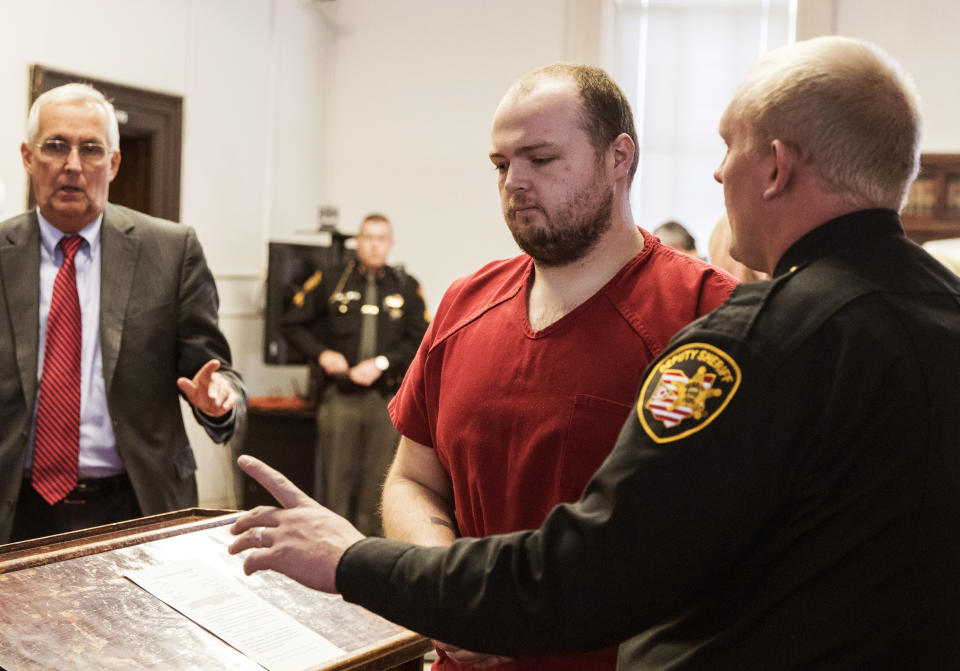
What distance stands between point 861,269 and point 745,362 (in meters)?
0.17

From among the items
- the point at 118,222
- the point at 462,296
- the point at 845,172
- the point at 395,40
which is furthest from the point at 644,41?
the point at 845,172

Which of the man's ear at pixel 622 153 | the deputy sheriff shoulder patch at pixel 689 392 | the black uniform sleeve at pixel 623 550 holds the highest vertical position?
the man's ear at pixel 622 153

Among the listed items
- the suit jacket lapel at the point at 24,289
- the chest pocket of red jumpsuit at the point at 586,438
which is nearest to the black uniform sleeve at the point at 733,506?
the chest pocket of red jumpsuit at the point at 586,438

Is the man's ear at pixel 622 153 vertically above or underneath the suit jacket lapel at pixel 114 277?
above

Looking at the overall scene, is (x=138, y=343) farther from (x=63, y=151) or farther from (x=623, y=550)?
(x=623, y=550)

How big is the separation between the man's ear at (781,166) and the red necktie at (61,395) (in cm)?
193

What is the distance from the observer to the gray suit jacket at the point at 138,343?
2469mm

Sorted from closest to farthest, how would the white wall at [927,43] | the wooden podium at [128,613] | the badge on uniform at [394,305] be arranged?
the wooden podium at [128,613] < the badge on uniform at [394,305] < the white wall at [927,43]

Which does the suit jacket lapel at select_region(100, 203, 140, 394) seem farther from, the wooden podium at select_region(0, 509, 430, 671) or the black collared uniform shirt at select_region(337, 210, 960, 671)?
the black collared uniform shirt at select_region(337, 210, 960, 671)

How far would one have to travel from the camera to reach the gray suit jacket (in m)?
2.47

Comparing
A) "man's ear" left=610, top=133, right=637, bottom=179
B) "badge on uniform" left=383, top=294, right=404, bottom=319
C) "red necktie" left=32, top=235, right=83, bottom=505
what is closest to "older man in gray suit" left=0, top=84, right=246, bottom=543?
"red necktie" left=32, top=235, right=83, bottom=505

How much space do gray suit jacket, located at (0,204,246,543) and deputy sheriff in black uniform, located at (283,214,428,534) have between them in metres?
3.17

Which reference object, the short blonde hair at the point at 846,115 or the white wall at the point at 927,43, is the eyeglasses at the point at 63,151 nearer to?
the short blonde hair at the point at 846,115

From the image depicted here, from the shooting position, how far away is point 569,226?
1541 mm
